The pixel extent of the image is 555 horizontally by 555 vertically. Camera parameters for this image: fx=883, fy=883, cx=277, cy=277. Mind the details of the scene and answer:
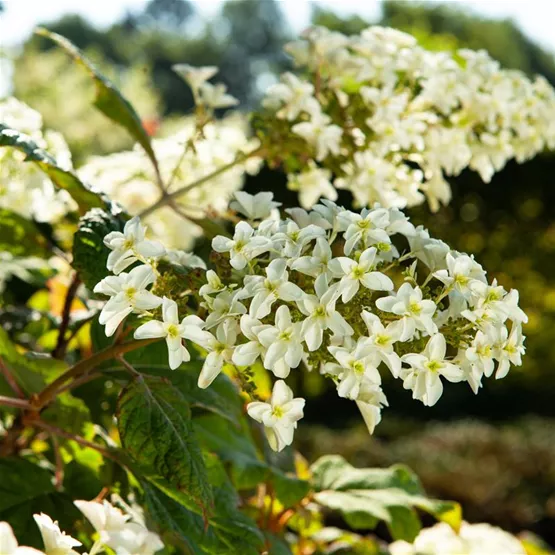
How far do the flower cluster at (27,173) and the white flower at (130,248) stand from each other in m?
0.48

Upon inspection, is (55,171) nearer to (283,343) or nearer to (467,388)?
(283,343)

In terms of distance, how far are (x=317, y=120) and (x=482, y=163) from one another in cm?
38

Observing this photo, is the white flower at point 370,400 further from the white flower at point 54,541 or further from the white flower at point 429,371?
the white flower at point 54,541

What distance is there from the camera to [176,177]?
68.3 inches

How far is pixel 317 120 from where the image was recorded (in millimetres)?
1504

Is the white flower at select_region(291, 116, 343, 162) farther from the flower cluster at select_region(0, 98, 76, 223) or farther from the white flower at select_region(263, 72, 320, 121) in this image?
the flower cluster at select_region(0, 98, 76, 223)

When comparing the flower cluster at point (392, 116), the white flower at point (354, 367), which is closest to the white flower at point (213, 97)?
the flower cluster at point (392, 116)

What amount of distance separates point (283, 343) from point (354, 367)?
0.23 ft

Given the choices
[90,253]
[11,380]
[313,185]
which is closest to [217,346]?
[90,253]

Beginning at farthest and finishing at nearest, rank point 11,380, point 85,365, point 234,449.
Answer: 1. point 234,449
2. point 11,380
3. point 85,365

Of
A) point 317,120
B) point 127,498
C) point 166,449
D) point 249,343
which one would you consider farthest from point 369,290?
point 317,120

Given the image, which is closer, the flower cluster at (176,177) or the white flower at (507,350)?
the white flower at (507,350)

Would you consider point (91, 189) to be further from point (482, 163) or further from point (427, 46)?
point (427, 46)

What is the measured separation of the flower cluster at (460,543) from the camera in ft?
5.45
